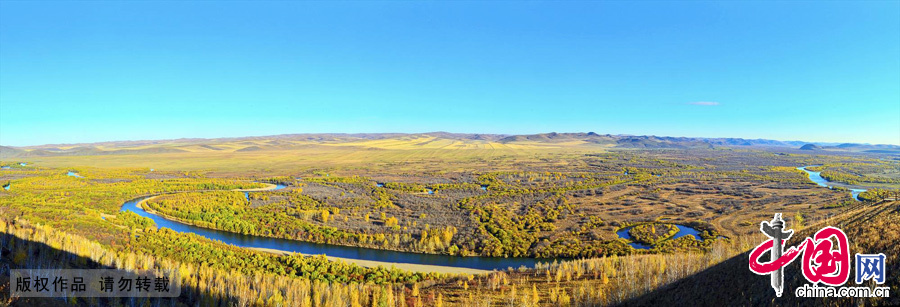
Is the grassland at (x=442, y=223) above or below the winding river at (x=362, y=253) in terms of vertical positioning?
above

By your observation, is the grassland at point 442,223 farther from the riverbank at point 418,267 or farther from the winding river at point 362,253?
the winding river at point 362,253

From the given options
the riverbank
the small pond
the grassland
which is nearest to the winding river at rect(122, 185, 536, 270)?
the riverbank

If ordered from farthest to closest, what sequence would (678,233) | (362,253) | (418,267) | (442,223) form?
(442,223), (678,233), (362,253), (418,267)

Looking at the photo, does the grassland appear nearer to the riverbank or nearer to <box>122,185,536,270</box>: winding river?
the riverbank

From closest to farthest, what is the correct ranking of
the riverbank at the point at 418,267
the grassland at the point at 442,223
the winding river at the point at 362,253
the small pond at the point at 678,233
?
1. the grassland at the point at 442,223
2. the riverbank at the point at 418,267
3. the winding river at the point at 362,253
4. the small pond at the point at 678,233

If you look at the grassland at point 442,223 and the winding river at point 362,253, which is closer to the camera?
the grassland at point 442,223

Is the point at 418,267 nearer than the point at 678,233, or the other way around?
the point at 418,267

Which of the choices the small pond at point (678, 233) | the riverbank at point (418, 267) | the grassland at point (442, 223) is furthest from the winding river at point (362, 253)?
the small pond at point (678, 233)

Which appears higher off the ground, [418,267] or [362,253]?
[418,267]

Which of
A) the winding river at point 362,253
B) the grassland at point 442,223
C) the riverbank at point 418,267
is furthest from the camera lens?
the winding river at point 362,253

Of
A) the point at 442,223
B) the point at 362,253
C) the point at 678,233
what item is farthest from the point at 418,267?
the point at 678,233

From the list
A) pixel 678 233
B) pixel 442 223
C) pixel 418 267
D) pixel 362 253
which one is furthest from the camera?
pixel 442 223

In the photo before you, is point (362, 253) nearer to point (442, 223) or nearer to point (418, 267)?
point (418, 267)
